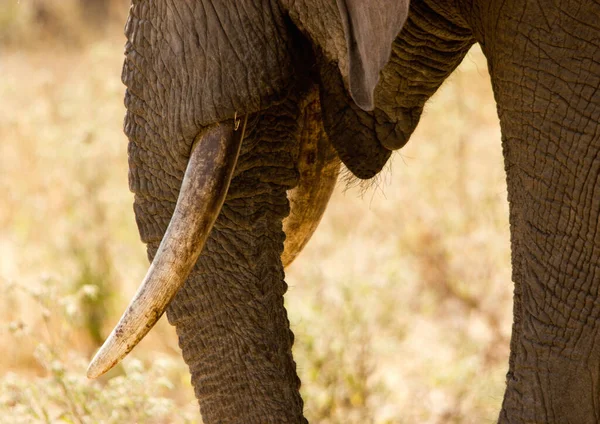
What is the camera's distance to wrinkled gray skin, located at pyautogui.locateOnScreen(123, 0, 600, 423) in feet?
6.48

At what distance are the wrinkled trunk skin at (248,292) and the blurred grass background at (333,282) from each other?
2.16ft

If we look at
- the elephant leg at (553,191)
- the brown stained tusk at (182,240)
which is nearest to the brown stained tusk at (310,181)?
the brown stained tusk at (182,240)

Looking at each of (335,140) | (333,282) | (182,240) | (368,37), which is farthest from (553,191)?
(333,282)

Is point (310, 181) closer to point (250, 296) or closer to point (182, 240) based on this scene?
point (250, 296)

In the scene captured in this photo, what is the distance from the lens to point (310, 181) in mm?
2629

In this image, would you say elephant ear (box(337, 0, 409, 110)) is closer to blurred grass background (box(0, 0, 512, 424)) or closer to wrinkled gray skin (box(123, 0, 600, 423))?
wrinkled gray skin (box(123, 0, 600, 423))

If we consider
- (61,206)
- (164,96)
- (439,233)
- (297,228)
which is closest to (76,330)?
(61,206)

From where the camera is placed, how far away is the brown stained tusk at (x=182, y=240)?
2.16m

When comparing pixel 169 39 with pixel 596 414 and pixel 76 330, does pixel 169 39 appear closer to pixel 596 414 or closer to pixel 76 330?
pixel 596 414

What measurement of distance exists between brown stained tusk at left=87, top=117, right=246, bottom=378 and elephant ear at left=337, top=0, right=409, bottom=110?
0.32 metres

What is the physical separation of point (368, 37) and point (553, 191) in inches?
18.7

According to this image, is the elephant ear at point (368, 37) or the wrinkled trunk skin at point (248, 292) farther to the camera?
the wrinkled trunk skin at point (248, 292)

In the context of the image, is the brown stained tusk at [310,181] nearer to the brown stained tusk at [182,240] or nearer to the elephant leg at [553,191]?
the brown stained tusk at [182,240]

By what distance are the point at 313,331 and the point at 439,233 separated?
1157 mm
